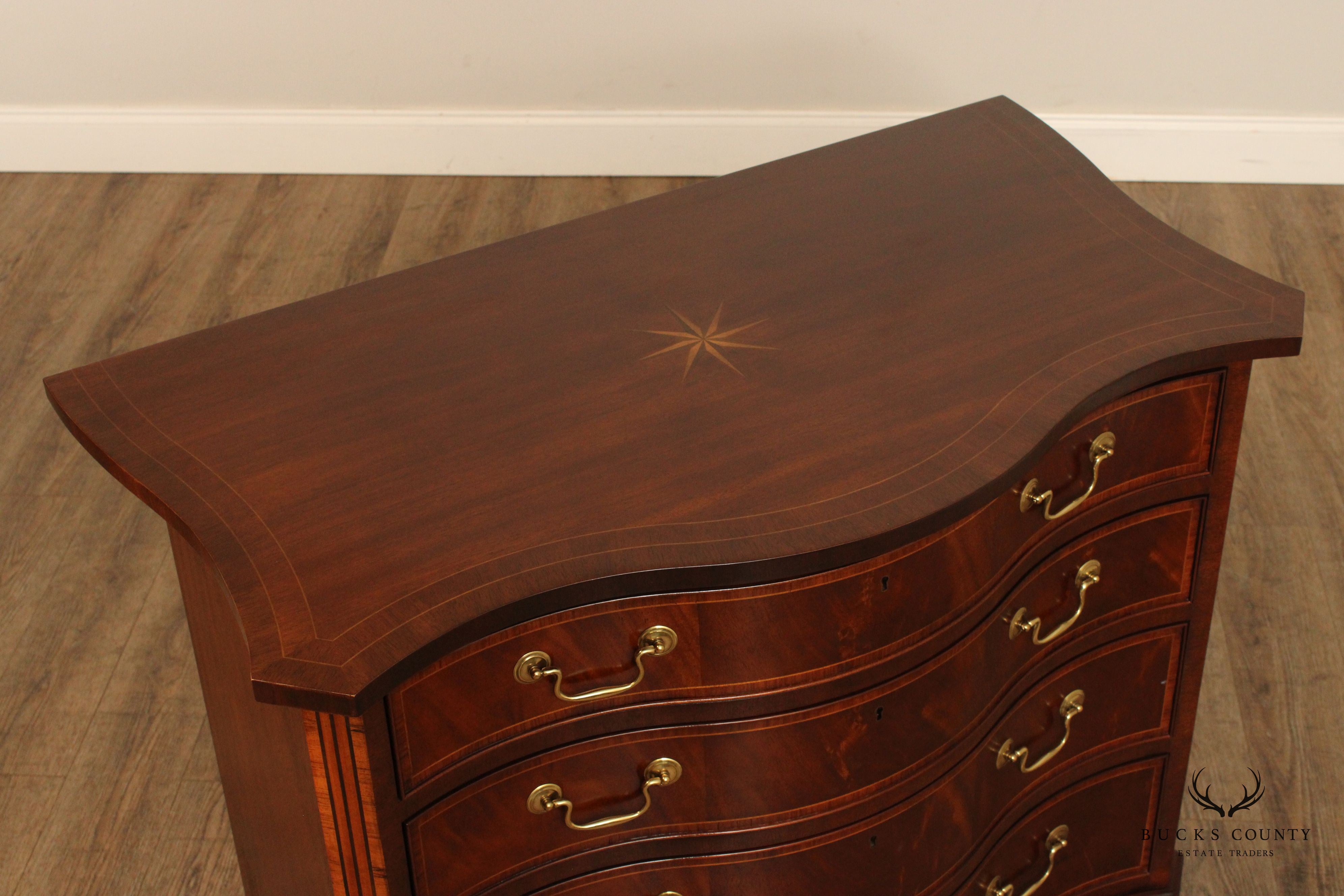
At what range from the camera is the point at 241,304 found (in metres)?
3.42

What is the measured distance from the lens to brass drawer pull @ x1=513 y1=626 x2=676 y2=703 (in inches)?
52.2

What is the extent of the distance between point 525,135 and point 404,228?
0.43 metres

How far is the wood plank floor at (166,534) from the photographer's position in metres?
2.23

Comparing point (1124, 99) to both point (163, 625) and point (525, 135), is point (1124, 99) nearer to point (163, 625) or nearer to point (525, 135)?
point (525, 135)

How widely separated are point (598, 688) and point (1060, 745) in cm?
69

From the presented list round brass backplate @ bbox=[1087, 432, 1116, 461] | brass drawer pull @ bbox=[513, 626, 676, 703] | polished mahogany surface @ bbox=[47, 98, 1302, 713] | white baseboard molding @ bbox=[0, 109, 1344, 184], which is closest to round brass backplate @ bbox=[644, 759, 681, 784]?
brass drawer pull @ bbox=[513, 626, 676, 703]

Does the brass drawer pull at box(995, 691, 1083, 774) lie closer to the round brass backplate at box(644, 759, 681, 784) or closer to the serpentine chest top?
the serpentine chest top

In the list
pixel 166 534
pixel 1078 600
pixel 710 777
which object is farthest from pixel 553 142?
pixel 710 777

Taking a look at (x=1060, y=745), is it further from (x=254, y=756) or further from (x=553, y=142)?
(x=553, y=142)

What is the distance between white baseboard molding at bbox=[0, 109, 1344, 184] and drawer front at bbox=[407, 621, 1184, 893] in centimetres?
246

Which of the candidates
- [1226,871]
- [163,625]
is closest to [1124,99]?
[1226,871]

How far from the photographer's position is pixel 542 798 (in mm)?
1423
